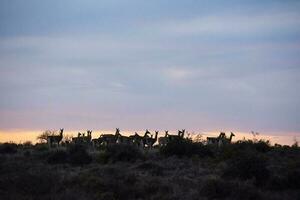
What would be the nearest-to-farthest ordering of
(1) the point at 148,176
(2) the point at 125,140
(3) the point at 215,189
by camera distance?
1. (3) the point at 215,189
2. (1) the point at 148,176
3. (2) the point at 125,140

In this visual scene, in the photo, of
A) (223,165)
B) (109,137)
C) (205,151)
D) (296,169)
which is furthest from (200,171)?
(109,137)

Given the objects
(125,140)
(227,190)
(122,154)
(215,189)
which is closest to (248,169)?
(227,190)

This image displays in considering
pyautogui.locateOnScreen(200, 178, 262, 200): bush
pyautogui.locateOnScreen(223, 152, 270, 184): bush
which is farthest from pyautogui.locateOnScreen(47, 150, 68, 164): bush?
pyautogui.locateOnScreen(200, 178, 262, 200): bush

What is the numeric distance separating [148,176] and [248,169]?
461 cm

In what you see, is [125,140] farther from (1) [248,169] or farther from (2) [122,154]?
(1) [248,169]

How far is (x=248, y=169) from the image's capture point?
29000mm

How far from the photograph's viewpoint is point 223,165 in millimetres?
33594

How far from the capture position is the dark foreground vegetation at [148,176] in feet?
79.7

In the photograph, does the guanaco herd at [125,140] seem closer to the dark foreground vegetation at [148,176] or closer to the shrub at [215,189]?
the dark foreground vegetation at [148,176]

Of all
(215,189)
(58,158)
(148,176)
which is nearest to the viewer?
(215,189)

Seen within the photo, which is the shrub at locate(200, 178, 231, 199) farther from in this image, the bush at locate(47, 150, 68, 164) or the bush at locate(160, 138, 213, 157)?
the bush at locate(160, 138, 213, 157)

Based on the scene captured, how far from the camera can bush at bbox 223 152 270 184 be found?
28.7 m

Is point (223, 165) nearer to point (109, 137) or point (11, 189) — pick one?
point (11, 189)

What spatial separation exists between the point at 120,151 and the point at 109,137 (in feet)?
66.9
